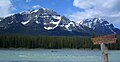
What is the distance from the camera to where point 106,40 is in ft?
38.3

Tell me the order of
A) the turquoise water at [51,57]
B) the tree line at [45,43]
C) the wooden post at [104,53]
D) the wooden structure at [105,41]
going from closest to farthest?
the wooden structure at [105,41]
the wooden post at [104,53]
the turquoise water at [51,57]
the tree line at [45,43]

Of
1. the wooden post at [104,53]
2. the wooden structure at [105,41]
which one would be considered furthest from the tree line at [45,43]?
the wooden post at [104,53]

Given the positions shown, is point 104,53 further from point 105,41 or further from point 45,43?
point 45,43

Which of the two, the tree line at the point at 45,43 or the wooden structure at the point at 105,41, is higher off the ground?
the wooden structure at the point at 105,41

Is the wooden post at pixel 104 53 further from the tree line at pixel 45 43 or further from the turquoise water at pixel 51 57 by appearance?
the tree line at pixel 45 43

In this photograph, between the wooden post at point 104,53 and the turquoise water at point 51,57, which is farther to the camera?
the turquoise water at point 51,57

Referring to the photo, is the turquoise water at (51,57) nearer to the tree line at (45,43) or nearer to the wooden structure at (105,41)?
the wooden structure at (105,41)

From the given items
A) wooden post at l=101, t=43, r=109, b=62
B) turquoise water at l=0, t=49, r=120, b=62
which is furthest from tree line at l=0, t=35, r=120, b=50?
wooden post at l=101, t=43, r=109, b=62

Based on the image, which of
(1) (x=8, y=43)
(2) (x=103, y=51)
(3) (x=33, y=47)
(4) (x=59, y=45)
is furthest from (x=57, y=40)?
(2) (x=103, y=51)

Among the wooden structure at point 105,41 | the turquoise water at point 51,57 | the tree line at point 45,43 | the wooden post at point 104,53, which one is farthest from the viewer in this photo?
the tree line at point 45,43

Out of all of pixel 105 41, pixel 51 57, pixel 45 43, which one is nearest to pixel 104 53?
pixel 105 41

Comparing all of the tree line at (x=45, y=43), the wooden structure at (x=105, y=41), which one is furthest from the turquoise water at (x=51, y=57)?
the tree line at (x=45, y=43)

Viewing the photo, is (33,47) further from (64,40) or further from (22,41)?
(64,40)

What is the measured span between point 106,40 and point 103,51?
1.55 feet
